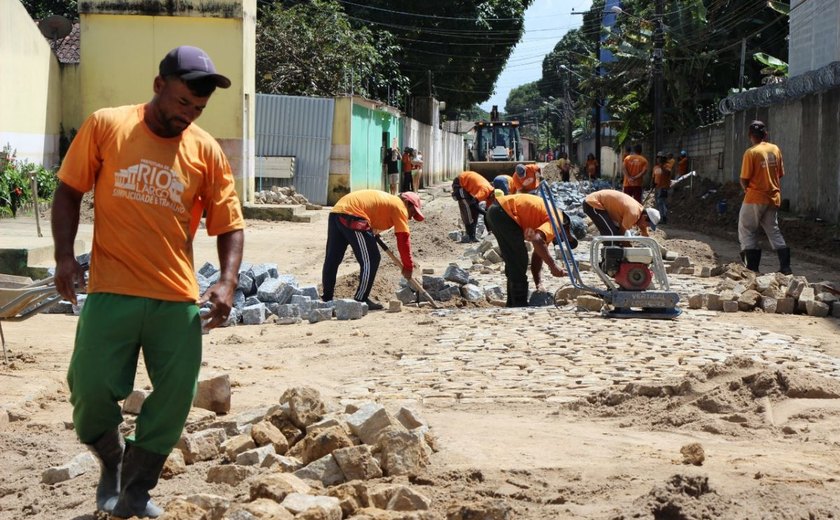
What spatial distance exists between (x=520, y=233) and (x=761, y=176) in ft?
13.1

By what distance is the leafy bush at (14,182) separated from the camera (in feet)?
60.9

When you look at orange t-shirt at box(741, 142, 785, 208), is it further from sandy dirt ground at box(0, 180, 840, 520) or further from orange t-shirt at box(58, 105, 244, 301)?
orange t-shirt at box(58, 105, 244, 301)

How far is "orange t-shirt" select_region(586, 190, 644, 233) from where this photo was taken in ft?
36.6

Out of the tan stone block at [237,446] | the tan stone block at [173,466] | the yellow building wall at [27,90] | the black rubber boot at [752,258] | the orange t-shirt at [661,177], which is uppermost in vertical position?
the yellow building wall at [27,90]

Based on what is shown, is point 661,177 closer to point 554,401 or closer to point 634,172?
point 634,172

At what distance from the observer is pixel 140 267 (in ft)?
13.2

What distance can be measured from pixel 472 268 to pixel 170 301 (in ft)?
35.9

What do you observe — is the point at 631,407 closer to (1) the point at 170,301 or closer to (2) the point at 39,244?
(1) the point at 170,301

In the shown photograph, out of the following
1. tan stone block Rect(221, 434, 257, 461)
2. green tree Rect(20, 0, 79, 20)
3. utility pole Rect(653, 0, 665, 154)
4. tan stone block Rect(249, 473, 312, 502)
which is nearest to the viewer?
tan stone block Rect(249, 473, 312, 502)

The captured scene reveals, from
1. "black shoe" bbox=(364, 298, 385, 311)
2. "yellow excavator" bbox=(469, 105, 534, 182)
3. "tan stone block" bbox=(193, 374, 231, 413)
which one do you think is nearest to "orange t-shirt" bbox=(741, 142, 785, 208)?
"black shoe" bbox=(364, 298, 385, 311)

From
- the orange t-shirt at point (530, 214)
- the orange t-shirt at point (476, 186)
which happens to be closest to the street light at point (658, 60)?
the orange t-shirt at point (476, 186)

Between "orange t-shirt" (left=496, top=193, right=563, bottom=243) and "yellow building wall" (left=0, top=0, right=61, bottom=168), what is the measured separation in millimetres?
11843

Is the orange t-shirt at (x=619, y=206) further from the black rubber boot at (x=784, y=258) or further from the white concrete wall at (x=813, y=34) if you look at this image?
the white concrete wall at (x=813, y=34)

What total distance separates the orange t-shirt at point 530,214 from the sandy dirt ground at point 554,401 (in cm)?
89
